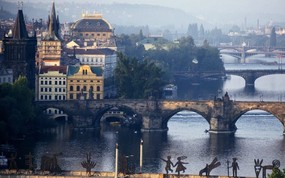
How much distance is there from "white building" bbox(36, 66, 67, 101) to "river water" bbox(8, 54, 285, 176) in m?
6.09

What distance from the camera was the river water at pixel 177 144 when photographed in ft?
253

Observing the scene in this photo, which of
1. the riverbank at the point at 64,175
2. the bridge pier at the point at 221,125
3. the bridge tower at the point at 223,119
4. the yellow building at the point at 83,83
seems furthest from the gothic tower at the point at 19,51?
the riverbank at the point at 64,175

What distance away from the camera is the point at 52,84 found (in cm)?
10256

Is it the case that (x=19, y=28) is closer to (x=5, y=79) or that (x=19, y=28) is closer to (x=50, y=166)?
(x=5, y=79)

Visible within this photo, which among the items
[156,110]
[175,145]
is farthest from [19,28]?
[175,145]

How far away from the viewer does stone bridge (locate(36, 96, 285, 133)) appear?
94125 mm

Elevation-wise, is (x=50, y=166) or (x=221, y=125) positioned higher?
(x=221, y=125)

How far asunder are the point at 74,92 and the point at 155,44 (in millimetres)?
70013

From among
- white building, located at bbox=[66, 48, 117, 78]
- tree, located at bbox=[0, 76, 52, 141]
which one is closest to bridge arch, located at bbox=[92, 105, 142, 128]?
tree, located at bbox=[0, 76, 52, 141]

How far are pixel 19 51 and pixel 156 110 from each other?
33.5 feet

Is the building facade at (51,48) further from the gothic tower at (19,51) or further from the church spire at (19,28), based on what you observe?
the gothic tower at (19,51)

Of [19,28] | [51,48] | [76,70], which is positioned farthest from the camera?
[51,48]

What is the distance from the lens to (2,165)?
68.4 m

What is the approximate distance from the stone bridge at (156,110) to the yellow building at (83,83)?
20.1 feet
